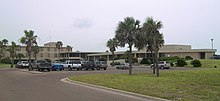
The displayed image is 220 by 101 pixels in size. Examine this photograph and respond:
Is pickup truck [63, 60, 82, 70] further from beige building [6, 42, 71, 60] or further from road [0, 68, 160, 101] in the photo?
beige building [6, 42, 71, 60]

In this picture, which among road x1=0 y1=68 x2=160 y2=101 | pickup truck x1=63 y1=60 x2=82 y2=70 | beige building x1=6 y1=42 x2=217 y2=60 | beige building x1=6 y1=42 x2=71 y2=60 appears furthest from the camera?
beige building x1=6 y1=42 x2=71 y2=60

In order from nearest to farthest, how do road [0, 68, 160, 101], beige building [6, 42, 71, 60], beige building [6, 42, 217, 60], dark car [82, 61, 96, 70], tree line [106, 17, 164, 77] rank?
road [0, 68, 160, 101] → tree line [106, 17, 164, 77] → dark car [82, 61, 96, 70] → beige building [6, 42, 217, 60] → beige building [6, 42, 71, 60]

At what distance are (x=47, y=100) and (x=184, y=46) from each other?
365 feet

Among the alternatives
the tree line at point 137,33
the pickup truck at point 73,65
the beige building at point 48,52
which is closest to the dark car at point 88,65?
the pickup truck at point 73,65

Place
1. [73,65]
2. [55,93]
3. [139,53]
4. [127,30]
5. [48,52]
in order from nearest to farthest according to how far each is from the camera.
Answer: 1. [55,93]
2. [127,30]
3. [73,65]
4. [139,53]
5. [48,52]

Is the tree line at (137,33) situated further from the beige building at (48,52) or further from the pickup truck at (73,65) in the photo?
the beige building at (48,52)

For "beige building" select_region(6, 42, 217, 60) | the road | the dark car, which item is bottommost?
the road

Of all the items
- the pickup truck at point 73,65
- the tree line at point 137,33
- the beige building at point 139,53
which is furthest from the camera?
the beige building at point 139,53

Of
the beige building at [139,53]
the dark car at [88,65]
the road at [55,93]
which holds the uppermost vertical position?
the beige building at [139,53]

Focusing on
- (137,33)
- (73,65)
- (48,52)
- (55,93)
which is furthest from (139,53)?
(55,93)

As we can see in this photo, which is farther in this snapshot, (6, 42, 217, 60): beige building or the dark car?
(6, 42, 217, 60): beige building

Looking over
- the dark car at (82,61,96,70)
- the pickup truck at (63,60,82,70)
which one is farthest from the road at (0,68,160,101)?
the pickup truck at (63,60,82,70)

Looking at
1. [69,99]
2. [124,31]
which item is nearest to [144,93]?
[69,99]

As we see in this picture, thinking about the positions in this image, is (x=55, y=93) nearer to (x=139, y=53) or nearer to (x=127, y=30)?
(x=127, y=30)
